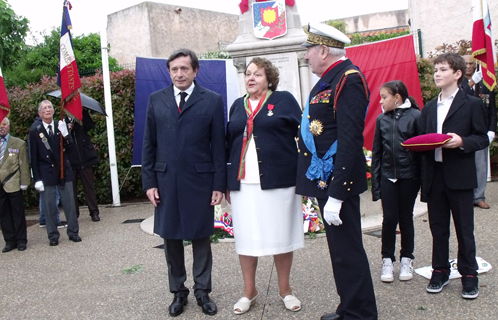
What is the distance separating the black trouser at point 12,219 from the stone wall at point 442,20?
14640mm

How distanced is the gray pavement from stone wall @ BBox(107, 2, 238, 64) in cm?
1645

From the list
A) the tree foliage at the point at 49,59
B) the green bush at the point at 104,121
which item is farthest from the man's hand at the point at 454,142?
the tree foliage at the point at 49,59

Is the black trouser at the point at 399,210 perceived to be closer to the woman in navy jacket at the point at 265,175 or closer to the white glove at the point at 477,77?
the woman in navy jacket at the point at 265,175

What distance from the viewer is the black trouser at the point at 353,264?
2826mm

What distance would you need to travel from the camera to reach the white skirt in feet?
10.9

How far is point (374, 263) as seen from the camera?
4.34 meters

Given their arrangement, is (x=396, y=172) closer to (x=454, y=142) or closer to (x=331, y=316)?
(x=454, y=142)

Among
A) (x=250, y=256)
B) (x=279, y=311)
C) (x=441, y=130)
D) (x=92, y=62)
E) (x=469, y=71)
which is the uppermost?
(x=92, y=62)

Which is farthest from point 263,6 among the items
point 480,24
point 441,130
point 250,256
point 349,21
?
point 349,21

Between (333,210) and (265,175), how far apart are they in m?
0.72

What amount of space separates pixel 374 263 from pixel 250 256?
1.47 meters

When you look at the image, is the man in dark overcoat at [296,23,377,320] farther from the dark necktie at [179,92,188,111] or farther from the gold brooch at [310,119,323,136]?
the dark necktie at [179,92,188,111]

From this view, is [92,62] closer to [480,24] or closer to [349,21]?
[480,24]

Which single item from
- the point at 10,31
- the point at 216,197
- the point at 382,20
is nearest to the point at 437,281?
the point at 216,197
